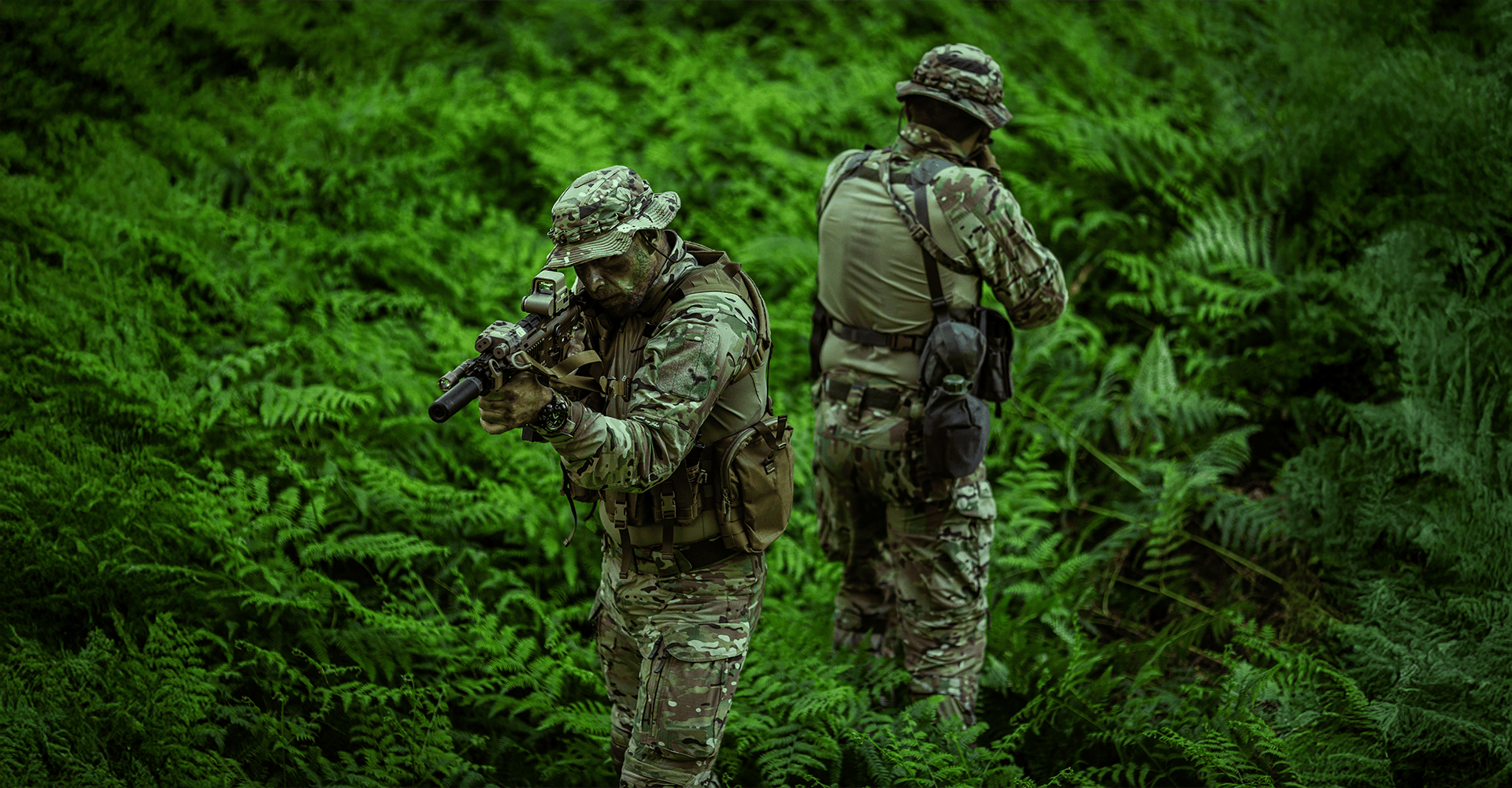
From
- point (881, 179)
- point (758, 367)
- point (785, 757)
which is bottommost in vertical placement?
point (785, 757)

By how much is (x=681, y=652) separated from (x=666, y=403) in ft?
2.84

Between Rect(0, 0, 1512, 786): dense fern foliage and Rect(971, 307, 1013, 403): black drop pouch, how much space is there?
123 cm

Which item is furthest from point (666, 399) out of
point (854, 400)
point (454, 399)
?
point (854, 400)

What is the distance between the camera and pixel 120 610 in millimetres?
4312

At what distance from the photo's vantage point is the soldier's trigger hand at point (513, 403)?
2.65 meters

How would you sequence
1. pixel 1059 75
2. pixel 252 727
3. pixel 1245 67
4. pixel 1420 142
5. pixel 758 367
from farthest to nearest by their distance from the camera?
pixel 1059 75 < pixel 1245 67 < pixel 1420 142 < pixel 252 727 < pixel 758 367

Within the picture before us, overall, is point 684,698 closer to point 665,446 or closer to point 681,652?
point 681,652

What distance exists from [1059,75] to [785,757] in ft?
21.7

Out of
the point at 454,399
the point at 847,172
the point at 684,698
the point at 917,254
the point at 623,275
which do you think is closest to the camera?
the point at 454,399

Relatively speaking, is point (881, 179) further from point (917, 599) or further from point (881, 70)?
point (881, 70)

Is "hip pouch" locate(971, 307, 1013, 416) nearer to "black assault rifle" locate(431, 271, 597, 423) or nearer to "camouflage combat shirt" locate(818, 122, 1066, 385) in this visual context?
"camouflage combat shirt" locate(818, 122, 1066, 385)

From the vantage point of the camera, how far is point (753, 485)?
10.7ft

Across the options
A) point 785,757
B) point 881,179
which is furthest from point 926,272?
point 785,757

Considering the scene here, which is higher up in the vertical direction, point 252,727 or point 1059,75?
point 1059,75
